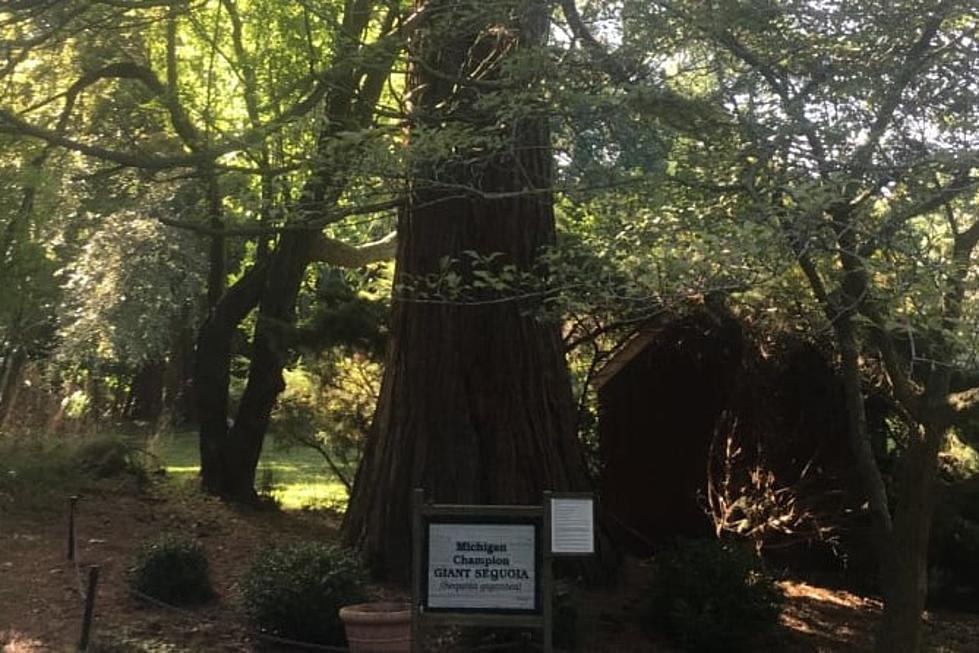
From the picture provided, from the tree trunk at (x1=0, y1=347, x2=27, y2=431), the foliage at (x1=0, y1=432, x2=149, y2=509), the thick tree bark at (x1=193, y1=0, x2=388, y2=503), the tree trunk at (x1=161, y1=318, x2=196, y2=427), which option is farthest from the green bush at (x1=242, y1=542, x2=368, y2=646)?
the tree trunk at (x1=161, y1=318, x2=196, y2=427)

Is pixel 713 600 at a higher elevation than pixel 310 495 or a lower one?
lower

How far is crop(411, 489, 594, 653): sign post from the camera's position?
616 cm

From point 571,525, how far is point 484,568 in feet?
1.85

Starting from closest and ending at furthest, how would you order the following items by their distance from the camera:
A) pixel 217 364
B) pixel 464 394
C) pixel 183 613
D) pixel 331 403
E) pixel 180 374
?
pixel 183 613 → pixel 464 394 → pixel 331 403 → pixel 217 364 → pixel 180 374

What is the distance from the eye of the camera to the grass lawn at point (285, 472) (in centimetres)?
1595

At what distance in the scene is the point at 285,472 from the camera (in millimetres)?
22109

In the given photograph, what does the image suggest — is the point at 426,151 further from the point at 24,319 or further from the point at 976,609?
the point at 24,319

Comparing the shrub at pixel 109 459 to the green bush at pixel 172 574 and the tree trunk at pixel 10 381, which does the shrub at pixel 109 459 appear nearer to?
the tree trunk at pixel 10 381

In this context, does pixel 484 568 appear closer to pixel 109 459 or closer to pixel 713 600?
pixel 713 600

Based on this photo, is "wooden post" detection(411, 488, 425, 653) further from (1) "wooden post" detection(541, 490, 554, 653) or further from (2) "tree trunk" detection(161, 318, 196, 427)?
(2) "tree trunk" detection(161, 318, 196, 427)

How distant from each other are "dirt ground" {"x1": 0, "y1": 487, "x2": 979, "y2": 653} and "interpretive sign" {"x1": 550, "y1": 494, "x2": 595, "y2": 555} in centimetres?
249

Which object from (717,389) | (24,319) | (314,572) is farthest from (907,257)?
(24,319)

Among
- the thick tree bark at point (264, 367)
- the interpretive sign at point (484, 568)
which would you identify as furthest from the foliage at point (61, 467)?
the interpretive sign at point (484, 568)

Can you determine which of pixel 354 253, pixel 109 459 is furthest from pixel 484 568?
pixel 109 459
